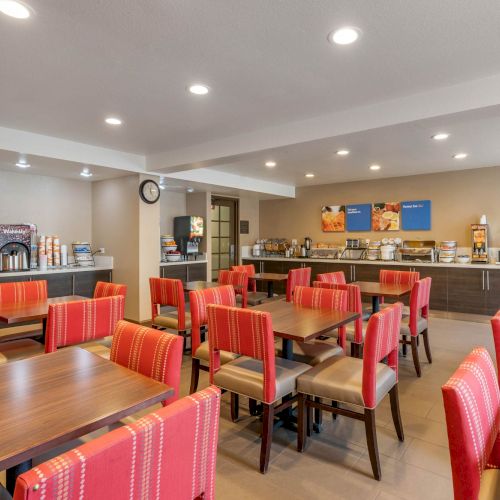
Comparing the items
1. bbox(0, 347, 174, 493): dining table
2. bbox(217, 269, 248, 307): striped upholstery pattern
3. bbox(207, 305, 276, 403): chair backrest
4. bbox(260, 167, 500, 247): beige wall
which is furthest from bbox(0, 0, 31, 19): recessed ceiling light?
bbox(260, 167, 500, 247): beige wall

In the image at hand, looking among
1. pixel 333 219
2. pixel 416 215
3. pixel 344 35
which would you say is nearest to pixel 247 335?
pixel 344 35

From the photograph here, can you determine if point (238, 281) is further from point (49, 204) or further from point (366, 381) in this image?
point (49, 204)

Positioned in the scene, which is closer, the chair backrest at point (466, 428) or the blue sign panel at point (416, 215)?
the chair backrest at point (466, 428)

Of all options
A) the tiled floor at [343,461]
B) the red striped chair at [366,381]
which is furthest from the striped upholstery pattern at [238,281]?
the red striped chair at [366,381]

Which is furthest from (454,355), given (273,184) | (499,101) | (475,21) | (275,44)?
(273,184)

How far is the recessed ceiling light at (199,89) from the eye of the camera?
2908 mm

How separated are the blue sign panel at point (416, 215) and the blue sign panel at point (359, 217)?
0.64 m

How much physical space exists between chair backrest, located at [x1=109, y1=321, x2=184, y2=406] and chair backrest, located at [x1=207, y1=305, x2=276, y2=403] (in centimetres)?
56

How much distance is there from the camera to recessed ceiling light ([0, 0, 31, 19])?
75.3 inches

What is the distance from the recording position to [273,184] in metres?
7.80

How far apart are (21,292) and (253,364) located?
7.88 ft

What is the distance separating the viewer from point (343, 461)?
2.24 m

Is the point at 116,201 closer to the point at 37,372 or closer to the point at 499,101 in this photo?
the point at 37,372

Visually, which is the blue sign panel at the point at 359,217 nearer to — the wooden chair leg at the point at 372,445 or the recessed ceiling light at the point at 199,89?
the recessed ceiling light at the point at 199,89
